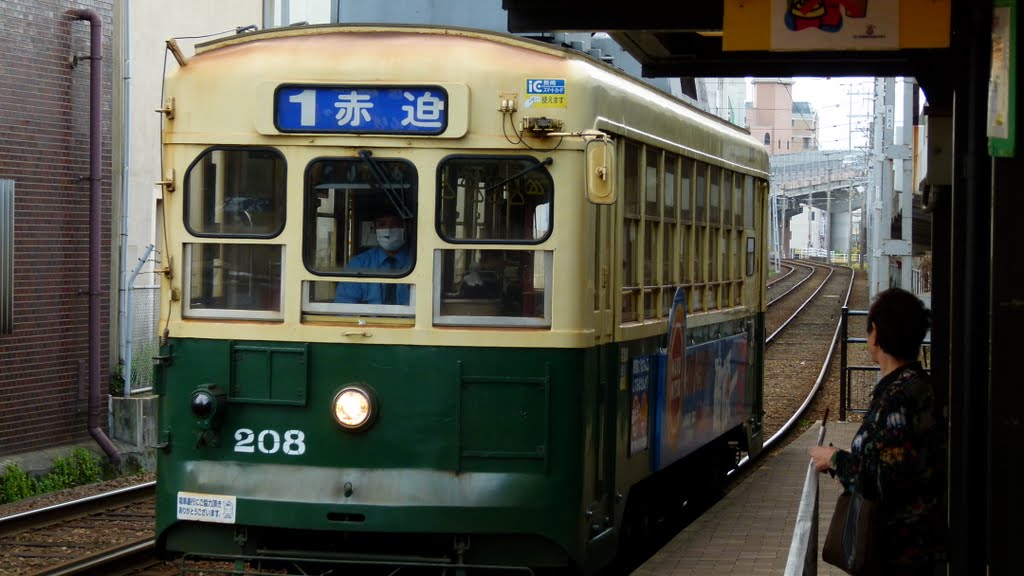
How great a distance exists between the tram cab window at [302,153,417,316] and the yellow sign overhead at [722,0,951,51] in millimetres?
1989

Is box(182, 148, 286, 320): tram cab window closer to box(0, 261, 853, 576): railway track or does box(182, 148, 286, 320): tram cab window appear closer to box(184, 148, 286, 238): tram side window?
box(184, 148, 286, 238): tram side window

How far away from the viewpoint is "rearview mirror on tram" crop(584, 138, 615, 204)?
710 cm

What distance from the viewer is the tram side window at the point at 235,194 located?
7.28 m

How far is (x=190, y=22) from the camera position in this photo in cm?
1828

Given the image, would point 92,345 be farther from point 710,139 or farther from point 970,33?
point 970,33

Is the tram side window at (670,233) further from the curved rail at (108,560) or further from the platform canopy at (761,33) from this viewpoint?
the curved rail at (108,560)

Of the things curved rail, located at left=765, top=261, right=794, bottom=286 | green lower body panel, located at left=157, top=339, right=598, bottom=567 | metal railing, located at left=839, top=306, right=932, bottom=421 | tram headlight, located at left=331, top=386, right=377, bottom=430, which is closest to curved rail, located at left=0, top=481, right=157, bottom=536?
green lower body panel, located at left=157, top=339, right=598, bottom=567

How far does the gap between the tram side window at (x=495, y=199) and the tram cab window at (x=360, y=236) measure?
17 centimetres

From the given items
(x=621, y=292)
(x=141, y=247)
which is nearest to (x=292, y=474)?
(x=621, y=292)

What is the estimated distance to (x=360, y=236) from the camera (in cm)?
721

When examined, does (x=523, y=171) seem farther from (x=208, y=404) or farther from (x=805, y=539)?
(x=805, y=539)

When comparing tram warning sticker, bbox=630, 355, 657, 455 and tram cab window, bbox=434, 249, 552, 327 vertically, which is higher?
tram cab window, bbox=434, 249, 552, 327

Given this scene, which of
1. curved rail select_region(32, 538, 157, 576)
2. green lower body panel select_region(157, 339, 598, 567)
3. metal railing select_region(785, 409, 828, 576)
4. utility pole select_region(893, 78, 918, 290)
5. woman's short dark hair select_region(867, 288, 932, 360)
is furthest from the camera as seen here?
utility pole select_region(893, 78, 918, 290)

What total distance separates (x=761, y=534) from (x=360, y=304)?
3.87 meters
